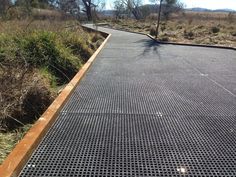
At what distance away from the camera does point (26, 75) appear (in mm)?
4203

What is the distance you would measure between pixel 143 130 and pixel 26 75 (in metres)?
2.34

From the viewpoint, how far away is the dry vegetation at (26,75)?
3.34m

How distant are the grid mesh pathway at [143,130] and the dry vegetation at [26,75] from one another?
0.58 metres

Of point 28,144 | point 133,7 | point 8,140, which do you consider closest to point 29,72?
point 8,140

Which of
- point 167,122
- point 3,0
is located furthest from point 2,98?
Result: point 3,0

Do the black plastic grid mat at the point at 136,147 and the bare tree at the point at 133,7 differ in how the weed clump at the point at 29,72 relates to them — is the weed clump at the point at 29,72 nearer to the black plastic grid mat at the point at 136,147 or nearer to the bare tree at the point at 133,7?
the black plastic grid mat at the point at 136,147

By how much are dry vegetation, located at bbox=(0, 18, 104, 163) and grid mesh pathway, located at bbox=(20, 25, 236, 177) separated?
0.58 m

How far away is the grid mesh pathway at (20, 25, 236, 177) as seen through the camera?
6.66 ft

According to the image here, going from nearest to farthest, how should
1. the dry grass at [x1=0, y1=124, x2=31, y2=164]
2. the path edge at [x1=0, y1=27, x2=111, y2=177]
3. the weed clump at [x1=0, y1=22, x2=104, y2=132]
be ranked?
the path edge at [x1=0, y1=27, x2=111, y2=177], the dry grass at [x1=0, y1=124, x2=31, y2=164], the weed clump at [x1=0, y1=22, x2=104, y2=132]

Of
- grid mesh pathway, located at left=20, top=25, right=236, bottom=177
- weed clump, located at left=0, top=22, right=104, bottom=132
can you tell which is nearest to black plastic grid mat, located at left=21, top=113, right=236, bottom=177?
grid mesh pathway, located at left=20, top=25, right=236, bottom=177

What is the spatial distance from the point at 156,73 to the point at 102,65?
1.23 meters

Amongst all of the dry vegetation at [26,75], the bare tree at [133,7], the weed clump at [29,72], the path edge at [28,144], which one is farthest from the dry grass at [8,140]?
the bare tree at [133,7]

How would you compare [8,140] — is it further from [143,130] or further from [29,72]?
[29,72]

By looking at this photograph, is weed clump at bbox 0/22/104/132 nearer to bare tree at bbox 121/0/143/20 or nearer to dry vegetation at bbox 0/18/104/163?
dry vegetation at bbox 0/18/104/163
